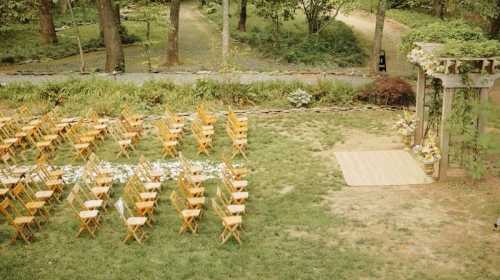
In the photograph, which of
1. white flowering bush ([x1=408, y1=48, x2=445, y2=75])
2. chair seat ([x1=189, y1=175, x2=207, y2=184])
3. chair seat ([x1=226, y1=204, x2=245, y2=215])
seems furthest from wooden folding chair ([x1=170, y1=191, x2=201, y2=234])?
white flowering bush ([x1=408, y1=48, x2=445, y2=75])

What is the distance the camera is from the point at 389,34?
34.6 metres

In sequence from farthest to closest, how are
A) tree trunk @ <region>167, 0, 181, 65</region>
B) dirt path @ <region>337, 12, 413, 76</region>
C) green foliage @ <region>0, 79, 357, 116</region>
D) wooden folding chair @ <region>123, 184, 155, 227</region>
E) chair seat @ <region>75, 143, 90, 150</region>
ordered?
dirt path @ <region>337, 12, 413, 76</region> → tree trunk @ <region>167, 0, 181, 65</region> → green foliage @ <region>0, 79, 357, 116</region> → chair seat @ <region>75, 143, 90, 150</region> → wooden folding chair @ <region>123, 184, 155, 227</region>

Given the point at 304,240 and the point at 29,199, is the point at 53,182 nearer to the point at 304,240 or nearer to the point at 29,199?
the point at 29,199

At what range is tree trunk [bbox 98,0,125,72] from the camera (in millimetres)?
22362

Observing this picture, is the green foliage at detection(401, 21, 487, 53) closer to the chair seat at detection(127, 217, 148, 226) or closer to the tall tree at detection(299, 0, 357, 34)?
the chair seat at detection(127, 217, 148, 226)

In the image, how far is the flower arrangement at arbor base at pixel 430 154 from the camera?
1280 cm

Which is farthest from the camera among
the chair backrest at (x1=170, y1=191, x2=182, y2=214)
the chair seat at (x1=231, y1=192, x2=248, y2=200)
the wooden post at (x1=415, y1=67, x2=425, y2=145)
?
the wooden post at (x1=415, y1=67, x2=425, y2=145)

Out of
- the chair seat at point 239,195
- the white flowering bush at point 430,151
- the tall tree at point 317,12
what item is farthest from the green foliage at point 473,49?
the tall tree at point 317,12

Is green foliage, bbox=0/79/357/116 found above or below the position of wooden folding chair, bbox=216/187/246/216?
above

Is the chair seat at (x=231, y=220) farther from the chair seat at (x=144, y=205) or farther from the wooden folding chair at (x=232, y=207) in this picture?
the chair seat at (x=144, y=205)

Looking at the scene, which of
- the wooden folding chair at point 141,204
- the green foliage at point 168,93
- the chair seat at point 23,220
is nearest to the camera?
the chair seat at point 23,220

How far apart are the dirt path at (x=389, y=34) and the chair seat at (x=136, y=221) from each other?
1768 centimetres

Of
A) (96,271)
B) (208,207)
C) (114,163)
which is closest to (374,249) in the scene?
(208,207)

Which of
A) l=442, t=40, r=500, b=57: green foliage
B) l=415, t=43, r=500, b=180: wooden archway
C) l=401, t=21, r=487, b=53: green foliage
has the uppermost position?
l=401, t=21, r=487, b=53: green foliage
